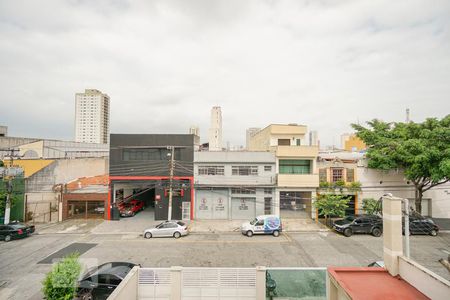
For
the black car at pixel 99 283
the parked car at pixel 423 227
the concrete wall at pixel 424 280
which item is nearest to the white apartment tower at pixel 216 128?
the parked car at pixel 423 227

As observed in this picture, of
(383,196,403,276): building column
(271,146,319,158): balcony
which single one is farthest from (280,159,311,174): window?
(383,196,403,276): building column

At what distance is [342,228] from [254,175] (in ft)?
34.3

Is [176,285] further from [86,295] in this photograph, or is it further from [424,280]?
[424,280]

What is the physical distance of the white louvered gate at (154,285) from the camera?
1049 centimetres

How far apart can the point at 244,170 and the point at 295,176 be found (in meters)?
5.85

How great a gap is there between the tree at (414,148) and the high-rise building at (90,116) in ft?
571

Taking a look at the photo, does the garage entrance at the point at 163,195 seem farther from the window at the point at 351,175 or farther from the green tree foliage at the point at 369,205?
the green tree foliage at the point at 369,205

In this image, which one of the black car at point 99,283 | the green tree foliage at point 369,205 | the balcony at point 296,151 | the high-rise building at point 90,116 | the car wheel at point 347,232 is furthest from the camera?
the high-rise building at point 90,116

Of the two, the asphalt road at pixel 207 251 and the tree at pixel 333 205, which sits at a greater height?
the tree at pixel 333 205

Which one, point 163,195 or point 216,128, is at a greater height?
point 216,128

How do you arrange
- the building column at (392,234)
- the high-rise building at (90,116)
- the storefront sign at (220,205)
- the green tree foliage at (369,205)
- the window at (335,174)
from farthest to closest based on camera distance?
the high-rise building at (90,116)
the storefront sign at (220,205)
the window at (335,174)
the green tree foliage at (369,205)
the building column at (392,234)

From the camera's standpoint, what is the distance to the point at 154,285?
1053 centimetres

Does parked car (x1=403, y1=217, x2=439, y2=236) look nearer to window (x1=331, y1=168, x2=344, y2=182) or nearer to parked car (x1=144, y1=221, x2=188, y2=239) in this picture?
window (x1=331, y1=168, x2=344, y2=182)

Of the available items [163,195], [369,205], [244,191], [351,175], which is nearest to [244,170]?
[244,191]
